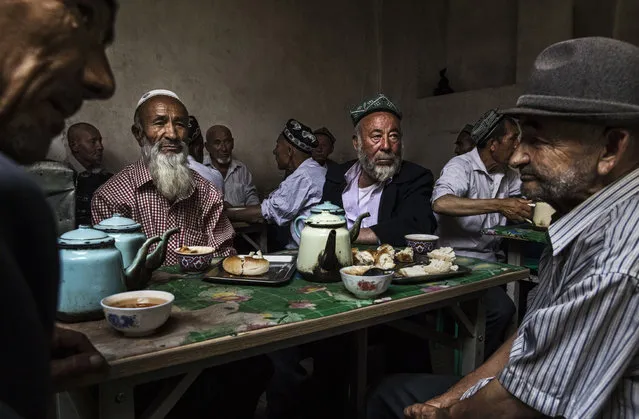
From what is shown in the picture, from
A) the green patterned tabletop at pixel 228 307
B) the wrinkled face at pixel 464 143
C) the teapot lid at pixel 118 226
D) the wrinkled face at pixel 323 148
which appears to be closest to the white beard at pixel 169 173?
the green patterned tabletop at pixel 228 307

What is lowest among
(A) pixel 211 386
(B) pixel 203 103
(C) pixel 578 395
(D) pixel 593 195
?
(A) pixel 211 386

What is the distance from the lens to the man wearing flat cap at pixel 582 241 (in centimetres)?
93

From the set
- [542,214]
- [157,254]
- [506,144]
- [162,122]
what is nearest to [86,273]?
[157,254]

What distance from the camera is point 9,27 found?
0.49m

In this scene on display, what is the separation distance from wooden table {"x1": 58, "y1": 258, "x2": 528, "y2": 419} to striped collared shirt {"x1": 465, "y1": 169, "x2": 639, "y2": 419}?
45 centimetres

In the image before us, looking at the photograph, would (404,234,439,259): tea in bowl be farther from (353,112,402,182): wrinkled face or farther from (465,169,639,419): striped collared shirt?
(465,169,639,419): striped collared shirt

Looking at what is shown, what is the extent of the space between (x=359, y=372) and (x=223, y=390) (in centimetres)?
63

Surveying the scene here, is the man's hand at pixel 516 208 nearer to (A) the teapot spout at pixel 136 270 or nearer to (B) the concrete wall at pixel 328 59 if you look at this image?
(A) the teapot spout at pixel 136 270

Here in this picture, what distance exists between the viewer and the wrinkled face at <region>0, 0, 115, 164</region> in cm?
50

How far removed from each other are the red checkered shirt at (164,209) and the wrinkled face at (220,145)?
320cm

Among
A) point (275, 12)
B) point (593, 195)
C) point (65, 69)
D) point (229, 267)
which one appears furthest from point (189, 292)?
point (275, 12)

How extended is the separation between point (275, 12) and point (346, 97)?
1.63 metres

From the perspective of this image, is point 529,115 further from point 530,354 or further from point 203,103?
point 203,103

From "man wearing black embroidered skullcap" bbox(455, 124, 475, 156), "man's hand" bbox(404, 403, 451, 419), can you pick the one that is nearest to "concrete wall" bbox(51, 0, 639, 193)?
"man wearing black embroidered skullcap" bbox(455, 124, 475, 156)
